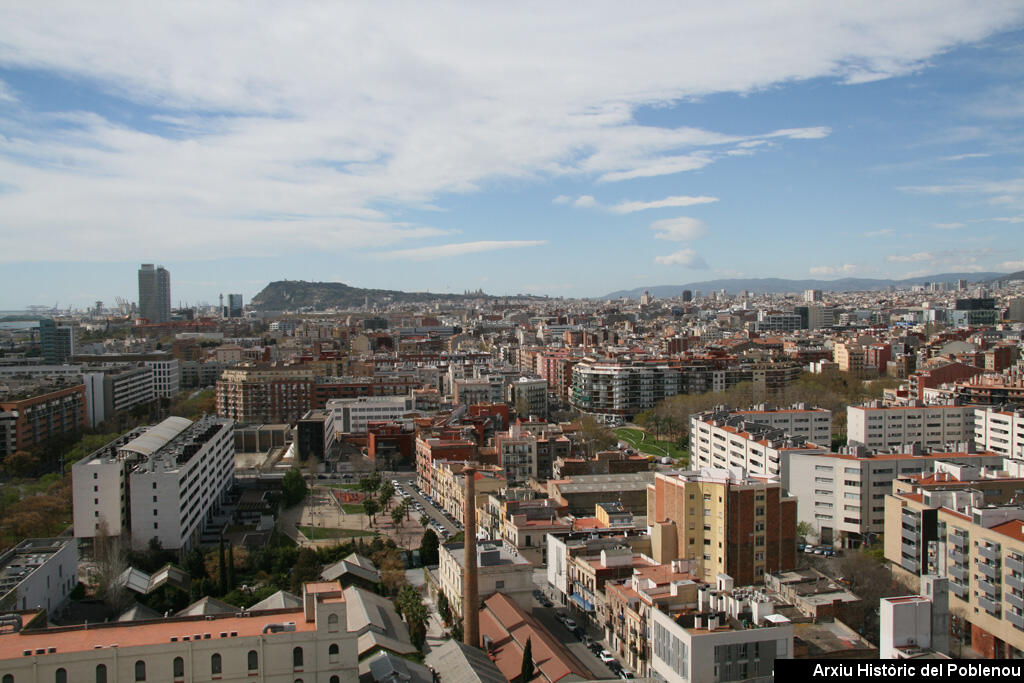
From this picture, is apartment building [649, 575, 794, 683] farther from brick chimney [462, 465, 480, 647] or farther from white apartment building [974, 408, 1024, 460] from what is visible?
white apartment building [974, 408, 1024, 460]

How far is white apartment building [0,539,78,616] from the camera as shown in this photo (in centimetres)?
1032

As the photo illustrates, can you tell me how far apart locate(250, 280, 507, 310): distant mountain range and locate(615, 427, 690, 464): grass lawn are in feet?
288

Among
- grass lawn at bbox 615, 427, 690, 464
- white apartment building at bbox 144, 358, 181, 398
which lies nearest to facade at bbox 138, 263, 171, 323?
white apartment building at bbox 144, 358, 181, 398

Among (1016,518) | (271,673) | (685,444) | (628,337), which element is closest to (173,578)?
(271,673)

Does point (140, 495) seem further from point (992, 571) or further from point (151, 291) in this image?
point (151, 291)

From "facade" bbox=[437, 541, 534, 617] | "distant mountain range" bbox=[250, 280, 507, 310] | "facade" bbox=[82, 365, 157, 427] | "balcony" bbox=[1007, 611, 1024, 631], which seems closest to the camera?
"balcony" bbox=[1007, 611, 1024, 631]

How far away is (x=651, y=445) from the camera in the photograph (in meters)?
23.9

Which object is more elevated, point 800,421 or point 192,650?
point 800,421

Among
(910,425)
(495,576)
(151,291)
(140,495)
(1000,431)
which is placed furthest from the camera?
(151,291)

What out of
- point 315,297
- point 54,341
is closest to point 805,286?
point 315,297

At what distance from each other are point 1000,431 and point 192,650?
16492 mm

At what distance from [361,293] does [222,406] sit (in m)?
91.2

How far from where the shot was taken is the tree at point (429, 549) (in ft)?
45.7

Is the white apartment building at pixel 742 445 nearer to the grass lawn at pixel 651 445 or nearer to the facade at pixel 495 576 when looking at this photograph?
the grass lawn at pixel 651 445
